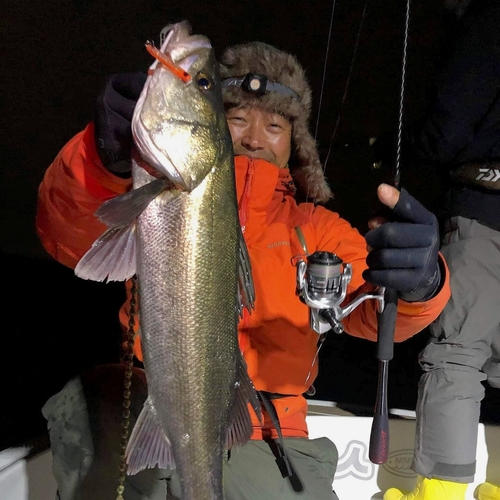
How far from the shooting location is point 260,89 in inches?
76.4

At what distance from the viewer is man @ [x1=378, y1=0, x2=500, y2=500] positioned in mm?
1698

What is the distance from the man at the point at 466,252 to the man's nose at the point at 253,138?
0.62 metres

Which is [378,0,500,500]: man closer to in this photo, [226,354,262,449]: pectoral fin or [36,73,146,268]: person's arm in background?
[226,354,262,449]: pectoral fin

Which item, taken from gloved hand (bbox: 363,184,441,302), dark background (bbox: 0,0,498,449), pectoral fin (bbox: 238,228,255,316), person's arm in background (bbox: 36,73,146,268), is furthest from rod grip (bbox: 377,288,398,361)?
dark background (bbox: 0,0,498,449)

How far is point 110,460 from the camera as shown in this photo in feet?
4.71

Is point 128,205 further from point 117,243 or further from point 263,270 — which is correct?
point 263,270

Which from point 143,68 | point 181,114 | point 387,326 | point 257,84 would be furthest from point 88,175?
point 143,68

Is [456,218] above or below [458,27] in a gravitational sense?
below

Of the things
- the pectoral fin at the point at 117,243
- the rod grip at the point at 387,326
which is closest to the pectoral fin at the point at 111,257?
the pectoral fin at the point at 117,243

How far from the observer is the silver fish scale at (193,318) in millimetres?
919

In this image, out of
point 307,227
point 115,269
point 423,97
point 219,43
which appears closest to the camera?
point 115,269

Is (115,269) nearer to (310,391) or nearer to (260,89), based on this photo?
(310,391)

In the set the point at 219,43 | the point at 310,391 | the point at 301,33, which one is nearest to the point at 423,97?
the point at 301,33

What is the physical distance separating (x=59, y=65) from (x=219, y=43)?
164 centimetres
